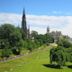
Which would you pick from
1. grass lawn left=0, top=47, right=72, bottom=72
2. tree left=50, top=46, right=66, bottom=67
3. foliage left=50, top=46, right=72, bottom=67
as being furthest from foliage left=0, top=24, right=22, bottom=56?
tree left=50, top=46, right=66, bottom=67

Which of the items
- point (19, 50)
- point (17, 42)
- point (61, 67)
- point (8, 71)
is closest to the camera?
point (8, 71)

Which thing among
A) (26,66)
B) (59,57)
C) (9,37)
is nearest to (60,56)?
(59,57)

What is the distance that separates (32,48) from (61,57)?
68.2 metres

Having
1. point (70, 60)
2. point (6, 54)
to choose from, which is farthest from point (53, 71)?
point (6, 54)

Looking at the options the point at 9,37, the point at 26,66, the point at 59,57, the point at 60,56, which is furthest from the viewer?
the point at 9,37

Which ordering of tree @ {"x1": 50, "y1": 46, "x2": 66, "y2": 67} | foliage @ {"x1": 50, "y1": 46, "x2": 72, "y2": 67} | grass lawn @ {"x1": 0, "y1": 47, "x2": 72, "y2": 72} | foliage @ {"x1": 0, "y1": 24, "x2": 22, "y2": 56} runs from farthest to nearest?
foliage @ {"x1": 0, "y1": 24, "x2": 22, "y2": 56} → foliage @ {"x1": 50, "y1": 46, "x2": 72, "y2": 67} → tree @ {"x1": 50, "y1": 46, "x2": 66, "y2": 67} → grass lawn @ {"x1": 0, "y1": 47, "x2": 72, "y2": 72}

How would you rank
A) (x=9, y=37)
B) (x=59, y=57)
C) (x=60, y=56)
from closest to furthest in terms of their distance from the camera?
(x=59, y=57), (x=60, y=56), (x=9, y=37)

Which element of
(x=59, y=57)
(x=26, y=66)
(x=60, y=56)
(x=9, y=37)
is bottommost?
(x=26, y=66)

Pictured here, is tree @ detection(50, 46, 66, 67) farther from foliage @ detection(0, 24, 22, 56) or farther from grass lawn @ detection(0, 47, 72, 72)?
foliage @ detection(0, 24, 22, 56)

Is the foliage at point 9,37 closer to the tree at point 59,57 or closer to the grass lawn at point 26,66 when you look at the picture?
the grass lawn at point 26,66

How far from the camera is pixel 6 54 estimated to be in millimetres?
100500

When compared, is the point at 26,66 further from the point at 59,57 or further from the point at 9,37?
the point at 9,37

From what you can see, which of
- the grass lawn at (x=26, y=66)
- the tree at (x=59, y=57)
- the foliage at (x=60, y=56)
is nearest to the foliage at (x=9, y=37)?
the grass lawn at (x=26, y=66)

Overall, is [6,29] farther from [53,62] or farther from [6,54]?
[53,62]
